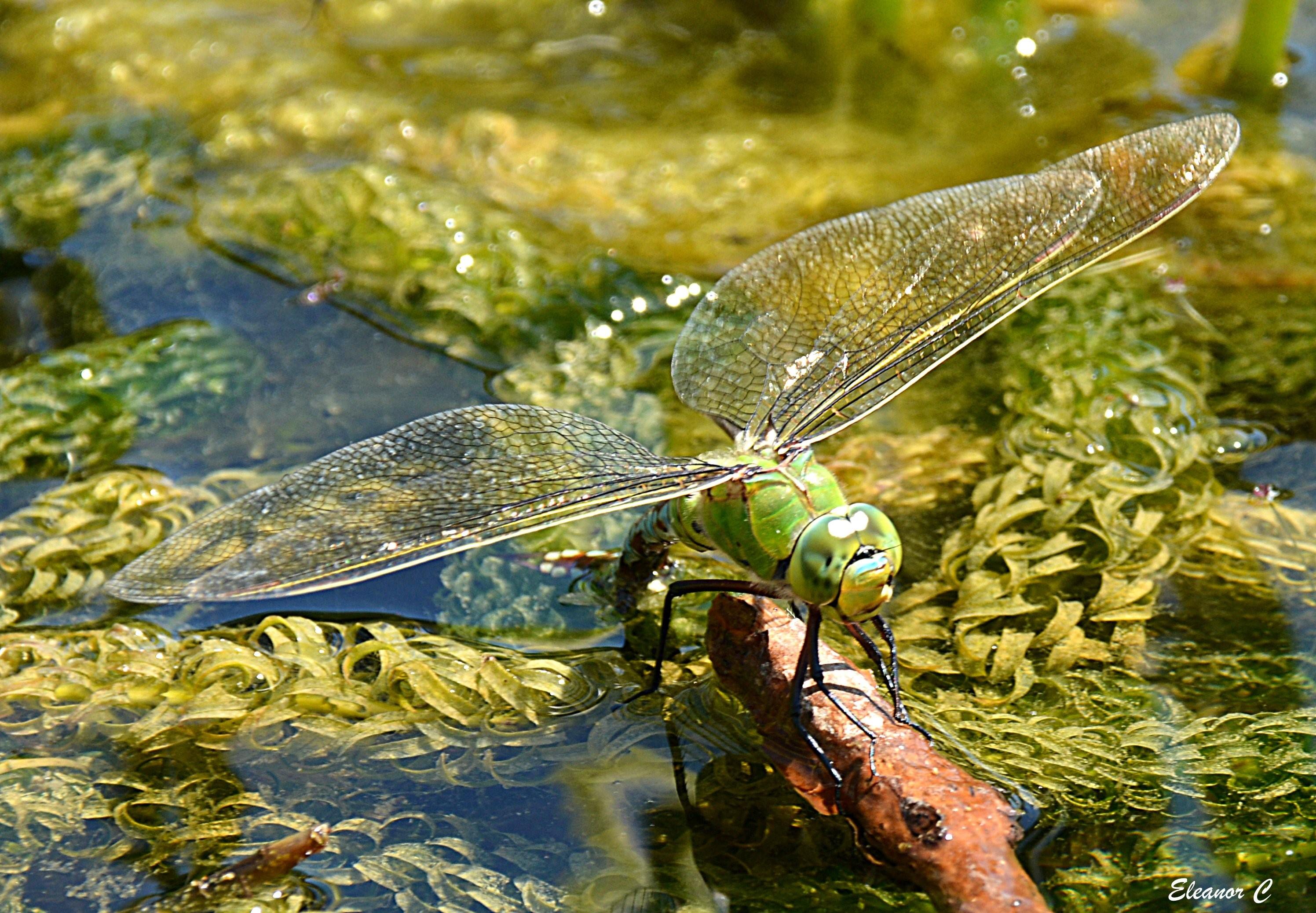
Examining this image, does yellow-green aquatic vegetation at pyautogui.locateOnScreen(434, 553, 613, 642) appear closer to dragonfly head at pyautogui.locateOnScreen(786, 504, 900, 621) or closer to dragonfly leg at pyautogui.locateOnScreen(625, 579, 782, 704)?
dragonfly leg at pyautogui.locateOnScreen(625, 579, 782, 704)

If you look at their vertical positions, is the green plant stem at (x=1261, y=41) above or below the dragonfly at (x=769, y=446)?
above

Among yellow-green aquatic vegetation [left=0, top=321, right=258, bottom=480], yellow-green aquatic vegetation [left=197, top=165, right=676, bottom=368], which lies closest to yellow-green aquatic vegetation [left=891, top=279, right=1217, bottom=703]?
yellow-green aquatic vegetation [left=197, top=165, right=676, bottom=368]

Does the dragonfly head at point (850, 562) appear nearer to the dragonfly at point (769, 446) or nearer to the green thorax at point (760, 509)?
the dragonfly at point (769, 446)

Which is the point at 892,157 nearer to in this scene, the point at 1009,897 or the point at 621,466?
the point at 621,466

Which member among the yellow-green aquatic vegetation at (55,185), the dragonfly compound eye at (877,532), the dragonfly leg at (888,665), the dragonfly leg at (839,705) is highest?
the yellow-green aquatic vegetation at (55,185)

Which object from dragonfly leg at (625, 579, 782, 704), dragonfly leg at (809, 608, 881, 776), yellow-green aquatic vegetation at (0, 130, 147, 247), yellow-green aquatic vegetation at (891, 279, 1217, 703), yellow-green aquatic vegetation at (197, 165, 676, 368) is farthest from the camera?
yellow-green aquatic vegetation at (0, 130, 147, 247)

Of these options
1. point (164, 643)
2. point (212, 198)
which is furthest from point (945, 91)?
point (164, 643)

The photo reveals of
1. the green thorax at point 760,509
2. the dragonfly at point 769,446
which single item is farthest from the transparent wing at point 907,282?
the green thorax at point 760,509
